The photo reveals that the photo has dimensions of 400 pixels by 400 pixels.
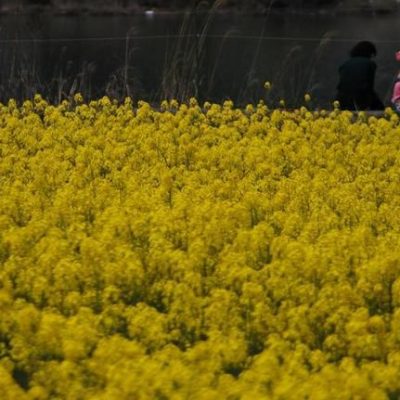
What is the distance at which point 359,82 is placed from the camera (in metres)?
10.8

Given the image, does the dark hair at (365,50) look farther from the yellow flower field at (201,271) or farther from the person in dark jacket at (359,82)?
the yellow flower field at (201,271)

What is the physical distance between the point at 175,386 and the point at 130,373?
18cm

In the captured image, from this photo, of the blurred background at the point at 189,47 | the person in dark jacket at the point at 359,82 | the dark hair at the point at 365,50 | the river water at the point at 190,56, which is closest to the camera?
the person in dark jacket at the point at 359,82

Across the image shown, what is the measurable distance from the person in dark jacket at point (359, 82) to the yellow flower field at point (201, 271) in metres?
2.22

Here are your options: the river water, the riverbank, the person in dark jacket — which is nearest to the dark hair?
the person in dark jacket

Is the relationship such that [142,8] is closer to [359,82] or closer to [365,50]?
[365,50]

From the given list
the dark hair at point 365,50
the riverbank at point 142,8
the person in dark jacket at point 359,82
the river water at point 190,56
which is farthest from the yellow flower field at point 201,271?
the riverbank at point 142,8

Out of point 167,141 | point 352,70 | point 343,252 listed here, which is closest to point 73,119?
point 167,141

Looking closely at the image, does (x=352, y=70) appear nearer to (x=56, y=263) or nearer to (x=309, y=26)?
(x=56, y=263)

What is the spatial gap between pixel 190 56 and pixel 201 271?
22.6 feet

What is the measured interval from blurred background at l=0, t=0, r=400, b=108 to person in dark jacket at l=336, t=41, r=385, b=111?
0.42 m

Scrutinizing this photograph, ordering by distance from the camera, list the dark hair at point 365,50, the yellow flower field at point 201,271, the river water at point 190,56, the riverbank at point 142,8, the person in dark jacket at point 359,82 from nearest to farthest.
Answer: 1. the yellow flower field at point 201,271
2. the person in dark jacket at point 359,82
3. the dark hair at point 365,50
4. the river water at point 190,56
5. the riverbank at point 142,8

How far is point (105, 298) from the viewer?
500cm

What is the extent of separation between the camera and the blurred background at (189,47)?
1275 cm
